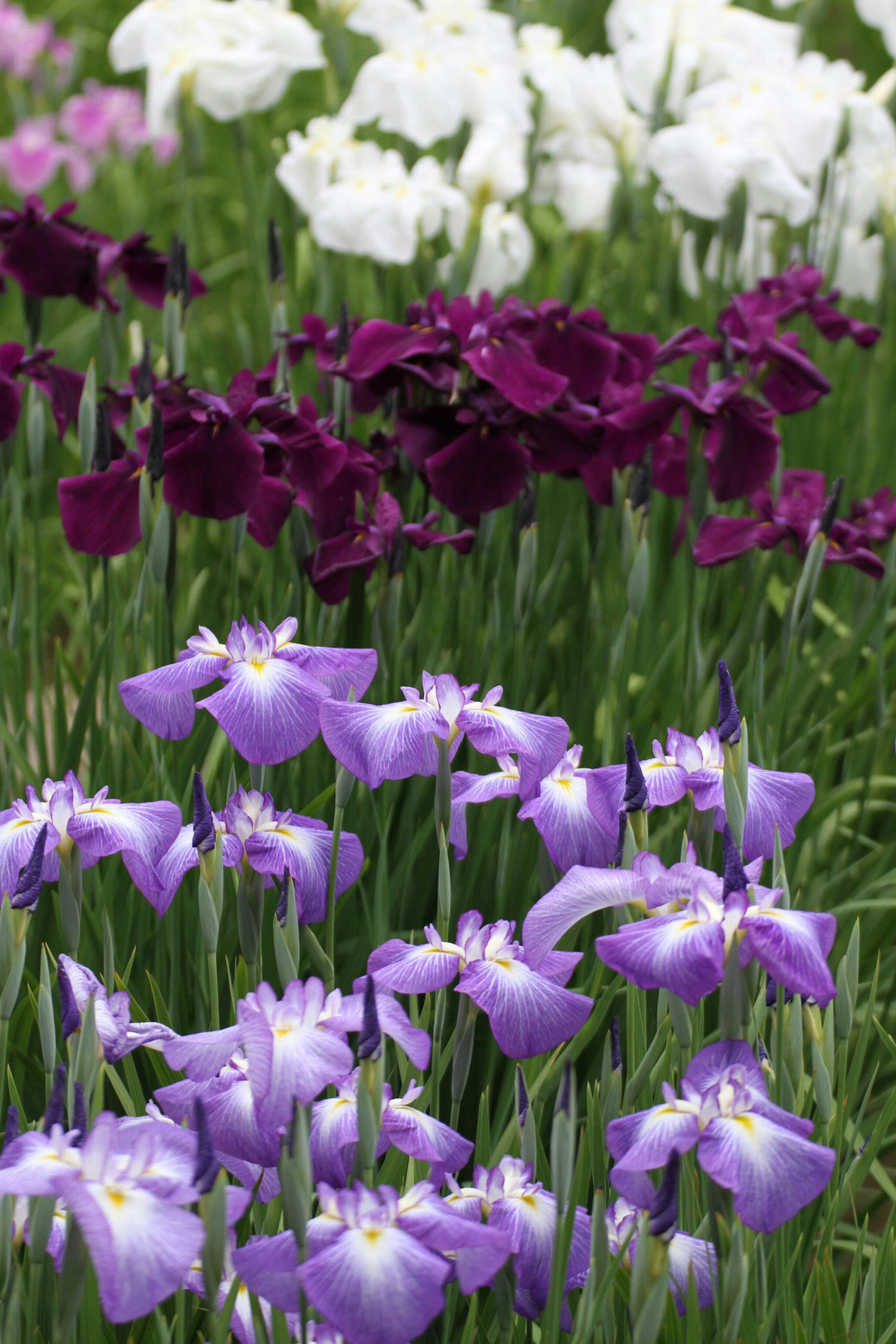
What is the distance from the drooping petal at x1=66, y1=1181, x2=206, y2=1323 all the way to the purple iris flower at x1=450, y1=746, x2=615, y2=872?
1.66 feet

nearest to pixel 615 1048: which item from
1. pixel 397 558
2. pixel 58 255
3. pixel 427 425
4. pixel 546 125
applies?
pixel 397 558

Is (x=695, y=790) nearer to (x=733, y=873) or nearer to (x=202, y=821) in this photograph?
(x=733, y=873)

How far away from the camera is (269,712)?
1249mm

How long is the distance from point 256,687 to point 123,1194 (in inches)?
21.2

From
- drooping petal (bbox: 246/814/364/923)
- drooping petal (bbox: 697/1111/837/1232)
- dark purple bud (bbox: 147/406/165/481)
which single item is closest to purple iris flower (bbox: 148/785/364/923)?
drooping petal (bbox: 246/814/364/923)

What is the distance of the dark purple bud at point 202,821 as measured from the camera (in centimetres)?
101

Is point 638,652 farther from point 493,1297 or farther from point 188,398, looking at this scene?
point 493,1297

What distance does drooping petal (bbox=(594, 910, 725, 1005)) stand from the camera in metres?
0.90

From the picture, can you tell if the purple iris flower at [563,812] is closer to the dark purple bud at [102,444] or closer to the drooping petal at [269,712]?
the drooping petal at [269,712]

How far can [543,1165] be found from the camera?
3.90ft

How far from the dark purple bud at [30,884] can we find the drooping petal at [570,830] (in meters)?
0.45

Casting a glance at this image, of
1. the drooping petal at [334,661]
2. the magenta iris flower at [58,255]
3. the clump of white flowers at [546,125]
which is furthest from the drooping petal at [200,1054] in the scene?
the clump of white flowers at [546,125]

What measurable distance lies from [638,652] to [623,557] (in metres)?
0.58

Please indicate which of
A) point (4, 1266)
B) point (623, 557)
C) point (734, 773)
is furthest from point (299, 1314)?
point (623, 557)
